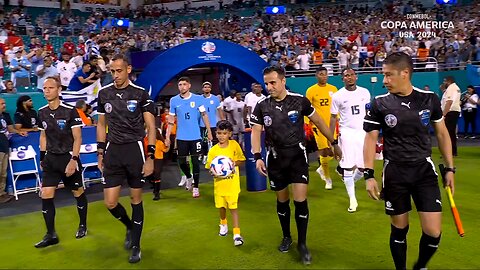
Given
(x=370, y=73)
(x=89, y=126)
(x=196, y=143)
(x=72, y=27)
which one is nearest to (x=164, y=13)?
(x=72, y=27)

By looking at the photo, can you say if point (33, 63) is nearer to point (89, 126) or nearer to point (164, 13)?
point (89, 126)

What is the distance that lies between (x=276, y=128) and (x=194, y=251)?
188 cm

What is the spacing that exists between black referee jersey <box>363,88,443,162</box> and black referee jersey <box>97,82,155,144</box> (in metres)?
2.75

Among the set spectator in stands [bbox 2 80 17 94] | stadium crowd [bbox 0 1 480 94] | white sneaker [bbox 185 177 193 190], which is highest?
stadium crowd [bbox 0 1 480 94]

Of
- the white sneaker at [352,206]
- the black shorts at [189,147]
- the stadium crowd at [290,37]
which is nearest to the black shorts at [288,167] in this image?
the white sneaker at [352,206]

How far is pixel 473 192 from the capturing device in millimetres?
8492

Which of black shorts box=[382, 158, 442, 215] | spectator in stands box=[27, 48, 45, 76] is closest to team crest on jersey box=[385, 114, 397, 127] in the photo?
black shorts box=[382, 158, 442, 215]

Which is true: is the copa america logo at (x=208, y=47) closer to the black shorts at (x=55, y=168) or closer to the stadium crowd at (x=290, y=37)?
the stadium crowd at (x=290, y=37)

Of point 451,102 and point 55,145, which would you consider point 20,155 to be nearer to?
point 55,145

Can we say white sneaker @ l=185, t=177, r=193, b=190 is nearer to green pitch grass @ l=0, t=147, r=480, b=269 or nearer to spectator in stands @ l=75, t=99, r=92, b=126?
green pitch grass @ l=0, t=147, r=480, b=269

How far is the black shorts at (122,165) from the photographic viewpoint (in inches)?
218

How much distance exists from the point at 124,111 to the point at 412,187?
326 cm

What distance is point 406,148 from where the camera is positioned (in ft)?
14.2

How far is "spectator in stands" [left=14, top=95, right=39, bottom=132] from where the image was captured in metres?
10.3
